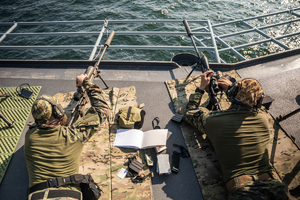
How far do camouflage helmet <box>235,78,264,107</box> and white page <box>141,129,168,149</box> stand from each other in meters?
1.42

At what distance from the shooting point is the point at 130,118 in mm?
3762

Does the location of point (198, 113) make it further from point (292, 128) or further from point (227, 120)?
point (292, 128)

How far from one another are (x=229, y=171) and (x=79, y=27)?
12.5m

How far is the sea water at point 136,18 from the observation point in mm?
10570

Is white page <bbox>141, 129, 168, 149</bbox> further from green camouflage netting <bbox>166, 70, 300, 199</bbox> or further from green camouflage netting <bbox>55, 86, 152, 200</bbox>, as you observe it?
green camouflage netting <bbox>166, 70, 300, 199</bbox>

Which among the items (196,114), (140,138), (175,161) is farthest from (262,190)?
(140,138)

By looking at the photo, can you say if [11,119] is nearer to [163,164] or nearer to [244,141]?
[163,164]

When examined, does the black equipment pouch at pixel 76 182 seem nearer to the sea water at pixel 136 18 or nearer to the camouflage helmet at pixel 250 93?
the camouflage helmet at pixel 250 93

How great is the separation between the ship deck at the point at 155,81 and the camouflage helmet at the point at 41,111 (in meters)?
1.37

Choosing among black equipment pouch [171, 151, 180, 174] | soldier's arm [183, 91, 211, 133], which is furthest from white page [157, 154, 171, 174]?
soldier's arm [183, 91, 211, 133]

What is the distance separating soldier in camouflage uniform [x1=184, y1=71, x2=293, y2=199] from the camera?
249 centimetres

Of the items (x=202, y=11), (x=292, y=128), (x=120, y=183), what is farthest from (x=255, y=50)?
(x=120, y=183)

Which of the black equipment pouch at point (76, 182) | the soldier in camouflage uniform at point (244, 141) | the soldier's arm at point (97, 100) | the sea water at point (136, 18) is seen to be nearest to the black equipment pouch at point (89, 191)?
the black equipment pouch at point (76, 182)

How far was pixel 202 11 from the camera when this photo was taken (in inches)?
517
